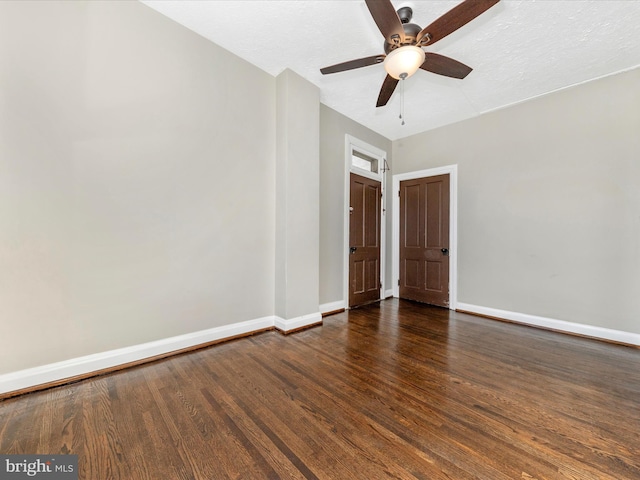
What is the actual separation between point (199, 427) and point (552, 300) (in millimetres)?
4158

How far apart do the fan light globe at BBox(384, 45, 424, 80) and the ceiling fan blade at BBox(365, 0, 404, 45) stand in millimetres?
86

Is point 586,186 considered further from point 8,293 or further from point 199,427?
point 8,293

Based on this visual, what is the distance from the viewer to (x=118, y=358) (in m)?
2.12

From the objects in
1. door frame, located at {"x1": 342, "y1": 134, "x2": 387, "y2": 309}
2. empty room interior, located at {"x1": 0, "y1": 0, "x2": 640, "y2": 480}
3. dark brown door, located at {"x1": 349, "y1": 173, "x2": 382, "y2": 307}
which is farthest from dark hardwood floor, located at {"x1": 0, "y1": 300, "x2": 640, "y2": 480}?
dark brown door, located at {"x1": 349, "y1": 173, "x2": 382, "y2": 307}

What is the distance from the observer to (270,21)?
232 centimetres

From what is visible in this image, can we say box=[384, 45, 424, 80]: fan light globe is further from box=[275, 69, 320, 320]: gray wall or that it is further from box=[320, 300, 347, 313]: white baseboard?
box=[320, 300, 347, 313]: white baseboard

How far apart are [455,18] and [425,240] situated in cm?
327

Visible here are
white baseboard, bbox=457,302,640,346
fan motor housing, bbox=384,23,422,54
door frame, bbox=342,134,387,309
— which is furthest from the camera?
door frame, bbox=342,134,387,309

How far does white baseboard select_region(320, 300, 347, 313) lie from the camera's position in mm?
3725

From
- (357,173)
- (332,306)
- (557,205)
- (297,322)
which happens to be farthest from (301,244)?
(557,205)

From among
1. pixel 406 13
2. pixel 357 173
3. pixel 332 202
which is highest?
pixel 406 13

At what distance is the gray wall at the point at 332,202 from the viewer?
3.72 meters

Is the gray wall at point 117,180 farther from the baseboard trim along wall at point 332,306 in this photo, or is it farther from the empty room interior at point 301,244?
the baseboard trim along wall at point 332,306

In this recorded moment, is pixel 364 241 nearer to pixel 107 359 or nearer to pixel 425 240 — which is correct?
pixel 425 240
